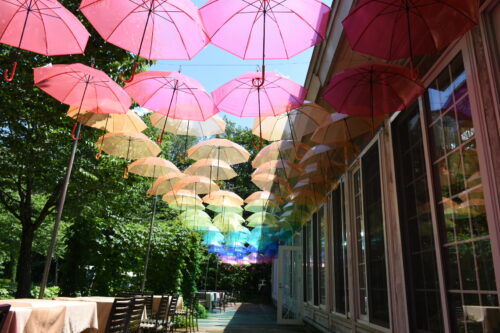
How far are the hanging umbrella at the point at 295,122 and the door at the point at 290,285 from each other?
7748 millimetres

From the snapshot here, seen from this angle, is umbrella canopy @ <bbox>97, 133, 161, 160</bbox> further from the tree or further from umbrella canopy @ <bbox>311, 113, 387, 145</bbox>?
umbrella canopy @ <bbox>311, 113, 387, 145</bbox>

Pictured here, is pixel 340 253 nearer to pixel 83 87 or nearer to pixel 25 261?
pixel 83 87

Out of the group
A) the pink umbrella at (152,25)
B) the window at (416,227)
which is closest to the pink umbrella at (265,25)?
the pink umbrella at (152,25)

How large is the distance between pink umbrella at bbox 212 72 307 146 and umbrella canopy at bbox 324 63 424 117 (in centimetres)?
91

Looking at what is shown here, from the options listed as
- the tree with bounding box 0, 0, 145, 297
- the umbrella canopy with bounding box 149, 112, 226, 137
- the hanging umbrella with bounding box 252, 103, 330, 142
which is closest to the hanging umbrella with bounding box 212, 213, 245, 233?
the tree with bounding box 0, 0, 145, 297

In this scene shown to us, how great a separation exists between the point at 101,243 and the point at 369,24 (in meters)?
8.50

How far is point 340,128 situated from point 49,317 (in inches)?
157

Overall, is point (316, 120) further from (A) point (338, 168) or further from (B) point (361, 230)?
(B) point (361, 230)

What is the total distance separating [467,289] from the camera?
127 inches

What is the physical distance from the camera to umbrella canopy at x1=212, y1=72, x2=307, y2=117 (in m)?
4.80

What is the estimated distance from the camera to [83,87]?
5.19 m

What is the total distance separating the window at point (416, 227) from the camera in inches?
158

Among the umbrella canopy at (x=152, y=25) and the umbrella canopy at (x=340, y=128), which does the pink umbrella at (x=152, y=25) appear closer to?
the umbrella canopy at (x=152, y=25)

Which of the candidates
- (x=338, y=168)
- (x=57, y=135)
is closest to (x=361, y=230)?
(x=338, y=168)
